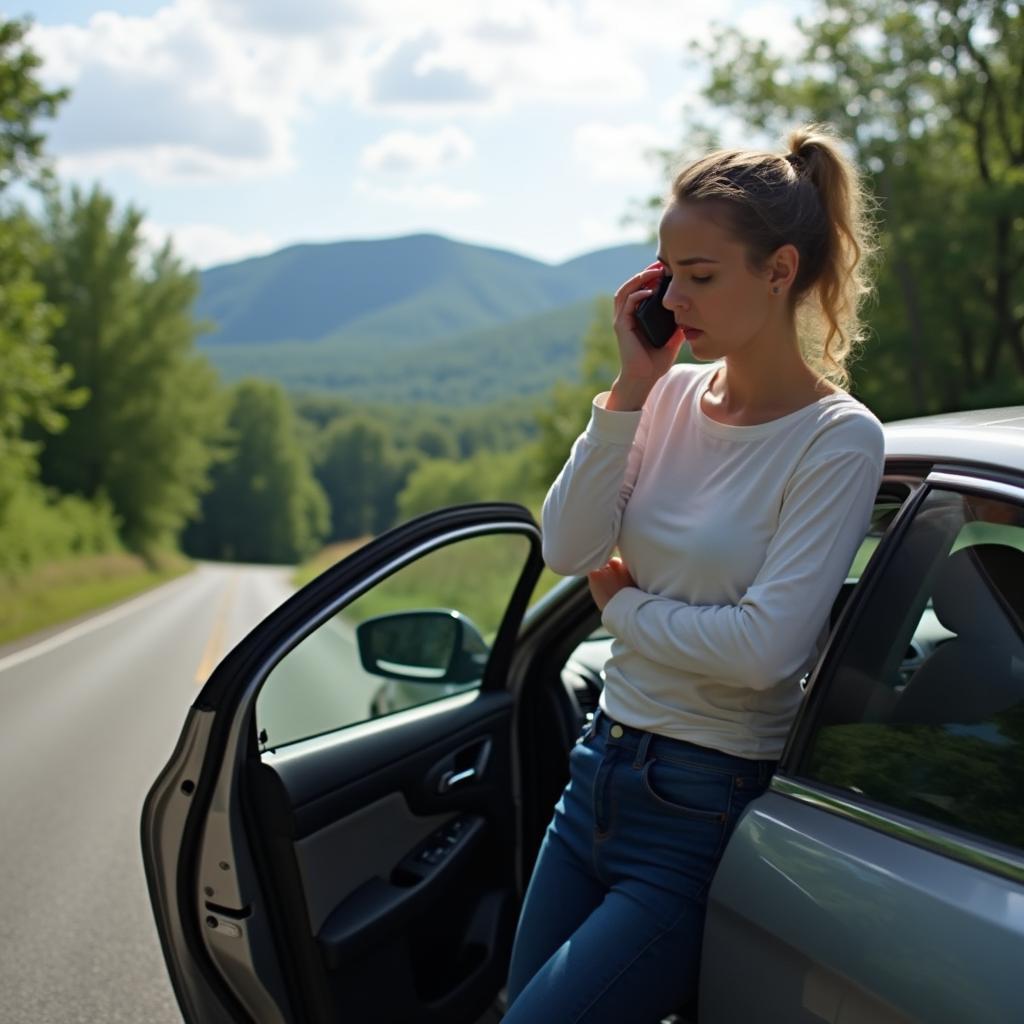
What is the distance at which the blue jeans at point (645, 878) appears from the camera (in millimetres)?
1860

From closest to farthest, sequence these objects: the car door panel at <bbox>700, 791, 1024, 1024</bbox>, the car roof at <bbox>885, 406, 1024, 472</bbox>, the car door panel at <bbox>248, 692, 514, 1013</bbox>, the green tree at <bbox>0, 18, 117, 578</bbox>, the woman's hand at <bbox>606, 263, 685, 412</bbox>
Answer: the car door panel at <bbox>700, 791, 1024, 1024</bbox> < the car roof at <bbox>885, 406, 1024, 472</bbox> < the woman's hand at <bbox>606, 263, 685, 412</bbox> < the car door panel at <bbox>248, 692, 514, 1013</bbox> < the green tree at <bbox>0, 18, 117, 578</bbox>

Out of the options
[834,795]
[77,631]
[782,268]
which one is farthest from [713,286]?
[77,631]

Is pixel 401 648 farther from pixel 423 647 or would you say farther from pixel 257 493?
pixel 257 493

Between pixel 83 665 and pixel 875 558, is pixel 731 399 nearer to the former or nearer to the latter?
pixel 875 558

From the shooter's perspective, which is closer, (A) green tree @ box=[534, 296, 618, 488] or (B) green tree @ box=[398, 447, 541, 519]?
(A) green tree @ box=[534, 296, 618, 488]

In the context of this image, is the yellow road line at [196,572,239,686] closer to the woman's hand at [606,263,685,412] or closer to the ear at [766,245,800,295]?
the woman's hand at [606,263,685,412]

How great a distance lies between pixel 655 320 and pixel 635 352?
0.21 feet

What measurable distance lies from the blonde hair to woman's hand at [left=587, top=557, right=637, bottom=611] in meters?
0.48

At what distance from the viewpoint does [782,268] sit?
1.95 m

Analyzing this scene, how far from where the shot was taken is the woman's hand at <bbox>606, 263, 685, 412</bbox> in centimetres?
204

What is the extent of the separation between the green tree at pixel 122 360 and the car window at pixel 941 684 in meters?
49.3

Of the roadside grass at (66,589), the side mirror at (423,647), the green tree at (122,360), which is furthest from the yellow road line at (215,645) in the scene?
the green tree at (122,360)

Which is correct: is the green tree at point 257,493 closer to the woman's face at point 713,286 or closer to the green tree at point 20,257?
the green tree at point 20,257

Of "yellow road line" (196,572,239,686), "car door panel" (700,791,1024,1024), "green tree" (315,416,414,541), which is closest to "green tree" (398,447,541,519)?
"green tree" (315,416,414,541)
